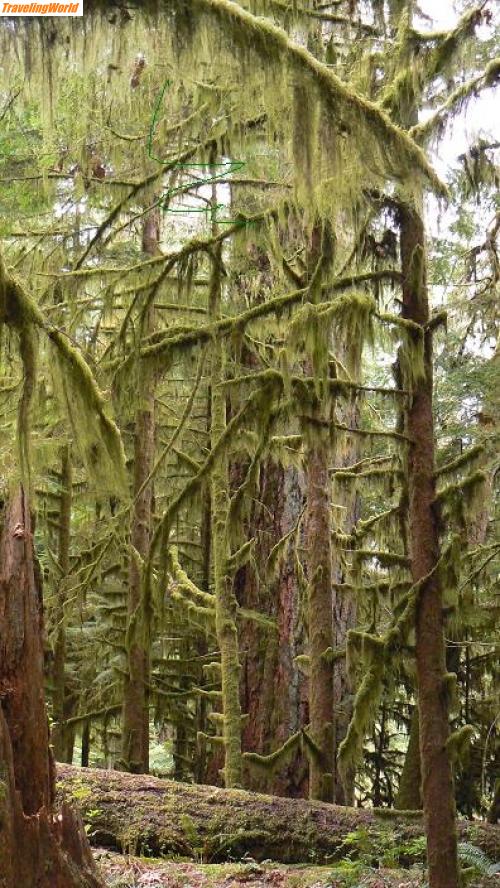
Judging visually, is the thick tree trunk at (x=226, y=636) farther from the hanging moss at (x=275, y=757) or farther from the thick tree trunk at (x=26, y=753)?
the thick tree trunk at (x=26, y=753)

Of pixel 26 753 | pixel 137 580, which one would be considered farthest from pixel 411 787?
pixel 26 753

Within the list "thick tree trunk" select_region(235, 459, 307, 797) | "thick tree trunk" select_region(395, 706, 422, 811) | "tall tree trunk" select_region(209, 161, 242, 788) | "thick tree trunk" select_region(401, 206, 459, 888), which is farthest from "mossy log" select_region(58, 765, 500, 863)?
"thick tree trunk" select_region(395, 706, 422, 811)

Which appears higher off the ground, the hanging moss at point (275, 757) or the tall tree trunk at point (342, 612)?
the tall tree trunk at point (342, 612)

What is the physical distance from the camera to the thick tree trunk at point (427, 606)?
5.36 meters

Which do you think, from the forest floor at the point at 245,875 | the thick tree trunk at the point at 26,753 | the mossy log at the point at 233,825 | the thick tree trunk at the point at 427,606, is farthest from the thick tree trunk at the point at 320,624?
the thick tree trunk at the point at 26,753

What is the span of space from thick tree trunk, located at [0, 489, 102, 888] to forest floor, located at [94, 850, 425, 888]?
1.24 metres

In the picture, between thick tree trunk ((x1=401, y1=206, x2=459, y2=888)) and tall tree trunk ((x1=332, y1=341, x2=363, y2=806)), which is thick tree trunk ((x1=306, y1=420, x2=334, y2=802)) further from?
thick tree trunk ((x1=401, y1=206, x2=459, y2=888))

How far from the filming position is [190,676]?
13.8m

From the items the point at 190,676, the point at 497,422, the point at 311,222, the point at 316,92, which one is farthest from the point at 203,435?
the point at 316,92

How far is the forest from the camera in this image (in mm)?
3873

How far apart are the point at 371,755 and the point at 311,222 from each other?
422 inches

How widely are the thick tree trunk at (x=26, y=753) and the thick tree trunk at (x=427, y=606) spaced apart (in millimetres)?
2117

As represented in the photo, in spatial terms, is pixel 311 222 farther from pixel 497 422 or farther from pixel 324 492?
pixel 324 492

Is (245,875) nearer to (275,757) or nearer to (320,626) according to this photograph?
(275,757)
